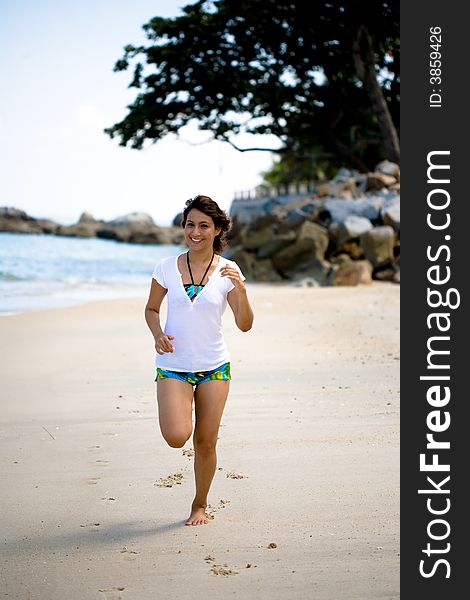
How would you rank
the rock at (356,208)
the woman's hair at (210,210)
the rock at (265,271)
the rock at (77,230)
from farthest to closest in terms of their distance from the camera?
the rock at (77,230) < the rock at (356,208) < the rock at (265,271) < the woman's hair at (210,210)

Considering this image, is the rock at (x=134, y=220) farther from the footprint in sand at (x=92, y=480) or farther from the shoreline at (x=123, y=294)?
the footprint in sand at (x=92, y=480)

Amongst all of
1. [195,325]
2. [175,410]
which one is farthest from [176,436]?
[195,325]

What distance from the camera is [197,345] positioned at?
4.75 metres

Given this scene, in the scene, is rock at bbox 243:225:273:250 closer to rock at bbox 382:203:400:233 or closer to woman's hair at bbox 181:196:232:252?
rock at bbox 382:203:400:233

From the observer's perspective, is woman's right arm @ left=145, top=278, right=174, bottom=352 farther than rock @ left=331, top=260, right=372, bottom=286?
No

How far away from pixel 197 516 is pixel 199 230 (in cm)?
146

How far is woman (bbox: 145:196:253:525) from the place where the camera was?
4723 mm

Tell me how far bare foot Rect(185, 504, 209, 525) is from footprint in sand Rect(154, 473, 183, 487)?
632mm

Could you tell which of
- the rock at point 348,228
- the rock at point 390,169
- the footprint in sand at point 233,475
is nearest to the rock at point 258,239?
the rock at point 348,228

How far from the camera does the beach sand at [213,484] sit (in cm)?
401

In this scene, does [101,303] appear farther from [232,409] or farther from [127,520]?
[127,520]

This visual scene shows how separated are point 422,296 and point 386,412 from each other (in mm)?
2934

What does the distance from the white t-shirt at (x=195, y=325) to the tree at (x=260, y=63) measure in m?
23.8

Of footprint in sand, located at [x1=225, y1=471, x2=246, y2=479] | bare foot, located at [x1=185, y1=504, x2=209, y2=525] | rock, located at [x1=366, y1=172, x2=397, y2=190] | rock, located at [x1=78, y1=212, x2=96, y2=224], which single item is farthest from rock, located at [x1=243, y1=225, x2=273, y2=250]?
rock, located at [x1=78, y1=212, x2=96, y2=224]
